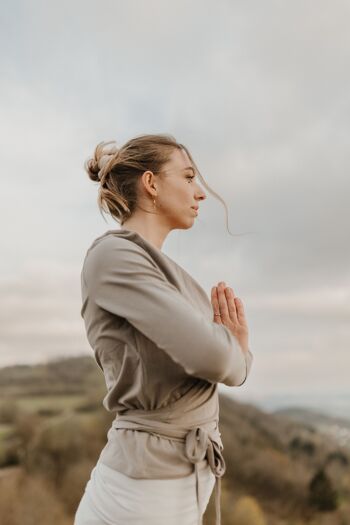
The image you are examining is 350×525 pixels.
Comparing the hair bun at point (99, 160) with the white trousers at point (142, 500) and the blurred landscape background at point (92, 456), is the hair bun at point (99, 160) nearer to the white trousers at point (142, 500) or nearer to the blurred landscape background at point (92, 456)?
the white trousers at point (142, 500)


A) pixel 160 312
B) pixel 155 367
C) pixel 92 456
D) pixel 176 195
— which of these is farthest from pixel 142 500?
pixel 92 456

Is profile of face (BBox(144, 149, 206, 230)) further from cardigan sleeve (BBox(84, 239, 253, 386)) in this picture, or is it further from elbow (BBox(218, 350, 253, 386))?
elbow (BBox(218, 350, 253, 386))

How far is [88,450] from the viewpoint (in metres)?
4.25

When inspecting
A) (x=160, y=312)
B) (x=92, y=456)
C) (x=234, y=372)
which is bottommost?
(x=92, y=456)

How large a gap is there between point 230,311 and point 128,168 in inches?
15.7

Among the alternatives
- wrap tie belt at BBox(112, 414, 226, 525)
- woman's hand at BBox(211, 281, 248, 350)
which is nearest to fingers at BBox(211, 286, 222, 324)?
woman's hand at BBox(211, 281, 248, 350)

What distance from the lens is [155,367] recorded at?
1343mm

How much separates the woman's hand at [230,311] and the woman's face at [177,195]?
0.17 meters

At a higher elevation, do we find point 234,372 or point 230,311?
point 230,311

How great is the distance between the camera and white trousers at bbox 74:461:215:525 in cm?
137

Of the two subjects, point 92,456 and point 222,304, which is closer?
point 222,304

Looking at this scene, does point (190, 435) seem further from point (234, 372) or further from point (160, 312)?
point (160, 312)

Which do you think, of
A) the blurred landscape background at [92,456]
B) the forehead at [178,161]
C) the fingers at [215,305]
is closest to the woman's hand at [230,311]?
the fingers at [215,305]

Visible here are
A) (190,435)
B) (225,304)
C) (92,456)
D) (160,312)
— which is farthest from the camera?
(92,456)
